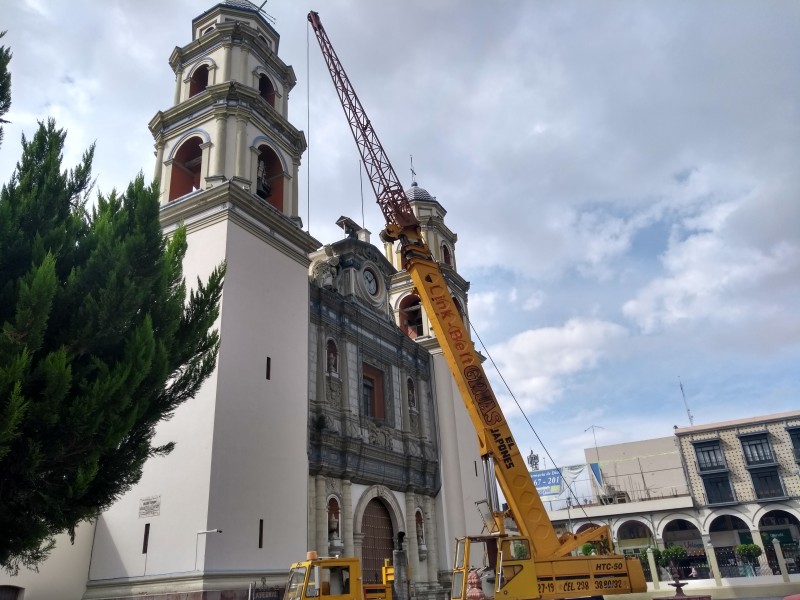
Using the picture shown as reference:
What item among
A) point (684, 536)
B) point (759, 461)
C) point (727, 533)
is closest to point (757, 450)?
point (759, 461)

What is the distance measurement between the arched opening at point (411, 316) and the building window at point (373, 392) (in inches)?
218

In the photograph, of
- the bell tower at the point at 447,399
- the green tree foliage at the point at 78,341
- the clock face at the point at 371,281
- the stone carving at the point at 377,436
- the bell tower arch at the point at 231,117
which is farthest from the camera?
the clock face at the point at 371,281

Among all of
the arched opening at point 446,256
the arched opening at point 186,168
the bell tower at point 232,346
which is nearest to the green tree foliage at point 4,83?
the bell tower at point 232,346

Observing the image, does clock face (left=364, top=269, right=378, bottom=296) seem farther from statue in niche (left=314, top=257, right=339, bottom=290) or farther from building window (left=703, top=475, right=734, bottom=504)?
building window (left=703, top=475, right=734, bottom=504)

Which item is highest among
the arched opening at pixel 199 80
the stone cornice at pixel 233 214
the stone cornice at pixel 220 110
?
the arched opening at pixel 199 80

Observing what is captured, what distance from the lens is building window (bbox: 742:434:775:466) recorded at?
39.2m

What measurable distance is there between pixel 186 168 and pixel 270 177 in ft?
8.76

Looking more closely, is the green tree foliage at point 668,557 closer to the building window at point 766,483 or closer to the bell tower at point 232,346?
the building window at point 766,483

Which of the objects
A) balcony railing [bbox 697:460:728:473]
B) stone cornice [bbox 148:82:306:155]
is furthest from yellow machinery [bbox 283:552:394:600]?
balcony railing [bbox 697:460:728:473]

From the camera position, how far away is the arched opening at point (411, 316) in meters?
28.0

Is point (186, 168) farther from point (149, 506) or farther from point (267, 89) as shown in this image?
point (149, 506)

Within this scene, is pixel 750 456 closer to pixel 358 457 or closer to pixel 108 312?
pixel 358 457

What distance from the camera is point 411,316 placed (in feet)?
93.7

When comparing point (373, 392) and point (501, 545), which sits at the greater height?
point (373, 392)
